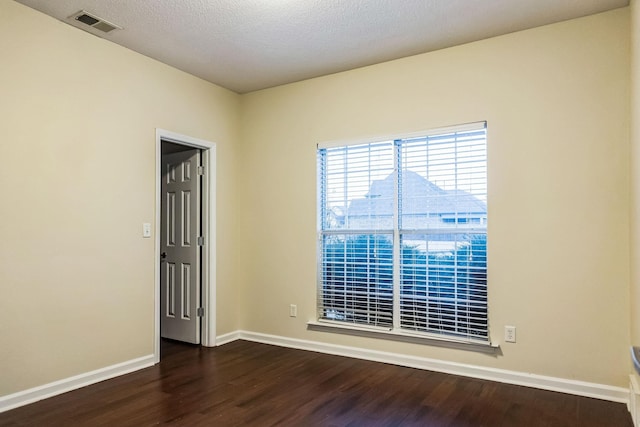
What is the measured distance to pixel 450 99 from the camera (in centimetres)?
355

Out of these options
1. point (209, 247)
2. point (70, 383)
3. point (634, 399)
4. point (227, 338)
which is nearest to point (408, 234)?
point (634, 399)

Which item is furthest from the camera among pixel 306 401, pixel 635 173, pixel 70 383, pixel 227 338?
pixel 227 338

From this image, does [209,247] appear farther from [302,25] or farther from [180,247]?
[302,25]

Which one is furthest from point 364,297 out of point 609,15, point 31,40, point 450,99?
point 31,40

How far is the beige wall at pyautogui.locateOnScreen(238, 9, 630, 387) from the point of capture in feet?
9.63

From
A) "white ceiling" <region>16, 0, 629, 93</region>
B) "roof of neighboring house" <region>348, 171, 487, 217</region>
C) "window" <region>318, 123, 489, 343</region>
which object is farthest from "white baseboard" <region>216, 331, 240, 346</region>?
"white ceiling" <region>16, 0, 629, 93</region>

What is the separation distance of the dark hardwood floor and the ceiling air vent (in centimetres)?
267

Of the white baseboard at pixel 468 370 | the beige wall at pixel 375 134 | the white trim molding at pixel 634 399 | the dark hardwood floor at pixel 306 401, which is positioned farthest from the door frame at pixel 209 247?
the white trim molding at pixel 634 399

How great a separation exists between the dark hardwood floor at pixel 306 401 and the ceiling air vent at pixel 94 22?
267 centimetres

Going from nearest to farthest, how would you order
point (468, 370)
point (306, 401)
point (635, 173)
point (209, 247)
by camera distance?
1. point (635, 173)
2. point (306, 401)
3. point (468, 370)
4. point (209, 247)

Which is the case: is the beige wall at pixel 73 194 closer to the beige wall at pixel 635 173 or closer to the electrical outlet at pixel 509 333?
the electrical outlet at pixel 509 333

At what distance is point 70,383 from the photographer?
121 inches

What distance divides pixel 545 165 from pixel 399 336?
1818mm

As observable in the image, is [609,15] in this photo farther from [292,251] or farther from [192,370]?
[192,370]
